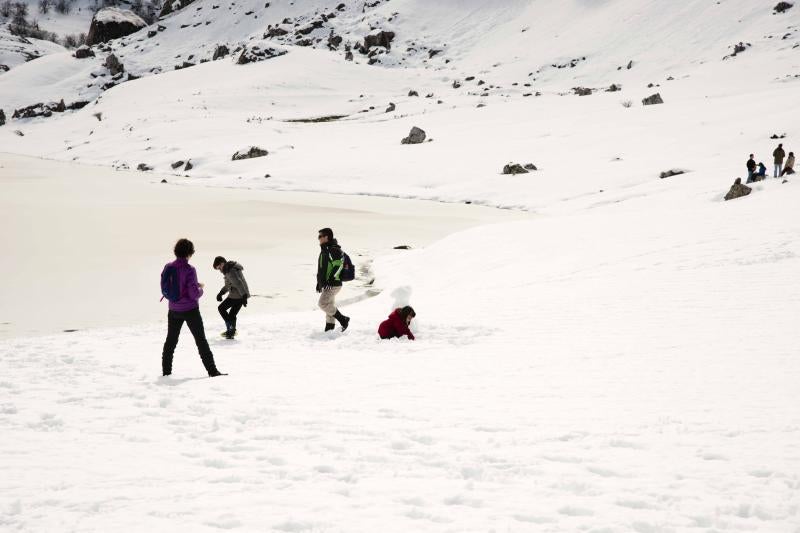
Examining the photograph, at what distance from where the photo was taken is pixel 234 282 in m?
11.5

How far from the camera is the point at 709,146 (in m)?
37.8

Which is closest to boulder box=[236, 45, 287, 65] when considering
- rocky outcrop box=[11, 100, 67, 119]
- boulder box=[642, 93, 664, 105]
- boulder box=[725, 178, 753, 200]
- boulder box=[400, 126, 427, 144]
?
rocky outcrop box=[11, 100, 67, 119]

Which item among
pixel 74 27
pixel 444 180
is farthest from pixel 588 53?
pixel 74 27

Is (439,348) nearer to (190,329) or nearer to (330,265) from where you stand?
(330,265)

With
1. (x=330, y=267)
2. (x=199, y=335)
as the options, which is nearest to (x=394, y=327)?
(x=330, y=267)

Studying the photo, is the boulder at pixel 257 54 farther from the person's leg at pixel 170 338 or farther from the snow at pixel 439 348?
the person's leg at pixel 170 338

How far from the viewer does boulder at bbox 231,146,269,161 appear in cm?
5219

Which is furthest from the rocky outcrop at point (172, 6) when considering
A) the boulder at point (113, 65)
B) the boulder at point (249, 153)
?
the boulder at point (249, 153)

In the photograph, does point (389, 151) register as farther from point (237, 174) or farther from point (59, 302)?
point (59, 302)

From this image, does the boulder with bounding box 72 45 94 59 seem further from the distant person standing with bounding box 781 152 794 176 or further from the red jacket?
the red jacket

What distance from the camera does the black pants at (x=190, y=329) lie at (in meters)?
8.58

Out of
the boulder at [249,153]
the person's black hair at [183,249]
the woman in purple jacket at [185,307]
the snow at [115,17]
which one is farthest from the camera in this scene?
the snow at [115,17]

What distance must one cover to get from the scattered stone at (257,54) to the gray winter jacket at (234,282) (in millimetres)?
92191

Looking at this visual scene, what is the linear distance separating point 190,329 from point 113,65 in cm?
11350
